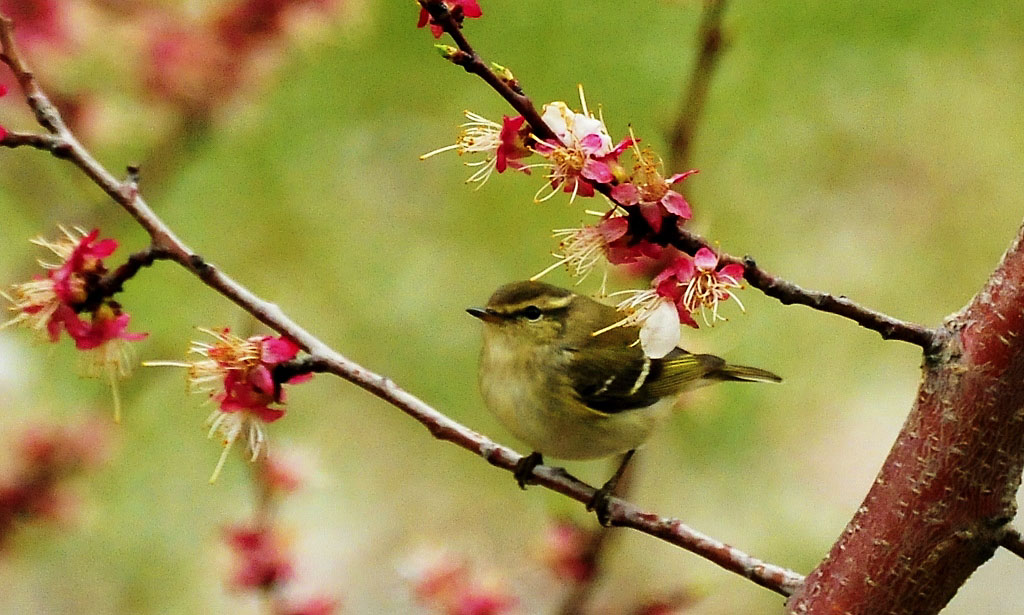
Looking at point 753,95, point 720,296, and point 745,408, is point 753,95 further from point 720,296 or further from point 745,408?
point 720,296

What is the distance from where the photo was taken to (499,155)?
3.33 ft

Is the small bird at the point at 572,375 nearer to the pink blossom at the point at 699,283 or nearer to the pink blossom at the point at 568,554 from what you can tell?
the pink blossom at the point at 568,554

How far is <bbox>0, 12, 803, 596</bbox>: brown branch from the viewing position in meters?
1.08

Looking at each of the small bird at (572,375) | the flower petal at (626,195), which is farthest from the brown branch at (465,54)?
the small bird at (572,375)

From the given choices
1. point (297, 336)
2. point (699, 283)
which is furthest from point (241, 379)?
point (699, 283)

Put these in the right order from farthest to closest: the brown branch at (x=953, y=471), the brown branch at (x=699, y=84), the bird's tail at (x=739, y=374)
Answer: the bird's tail at (x=739, y=374) < the brown branch at (x=699, y=84) < the brown branch at (x=953, y=471)

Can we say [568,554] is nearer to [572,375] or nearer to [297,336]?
[572,375]

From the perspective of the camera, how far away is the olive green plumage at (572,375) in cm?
195

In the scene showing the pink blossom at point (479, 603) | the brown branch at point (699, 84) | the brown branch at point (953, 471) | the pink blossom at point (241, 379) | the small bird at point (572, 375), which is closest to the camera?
the brown branch at point (953, 471)

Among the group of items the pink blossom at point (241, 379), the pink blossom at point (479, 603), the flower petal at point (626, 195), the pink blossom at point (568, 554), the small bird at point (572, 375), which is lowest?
the pink blossom at point (241, 379)

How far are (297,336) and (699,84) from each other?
66 centimetres

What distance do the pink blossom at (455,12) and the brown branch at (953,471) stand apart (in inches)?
18.2

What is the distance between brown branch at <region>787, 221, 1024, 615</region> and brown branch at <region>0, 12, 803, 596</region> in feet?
0.50

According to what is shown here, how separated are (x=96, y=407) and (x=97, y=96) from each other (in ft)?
1.91
